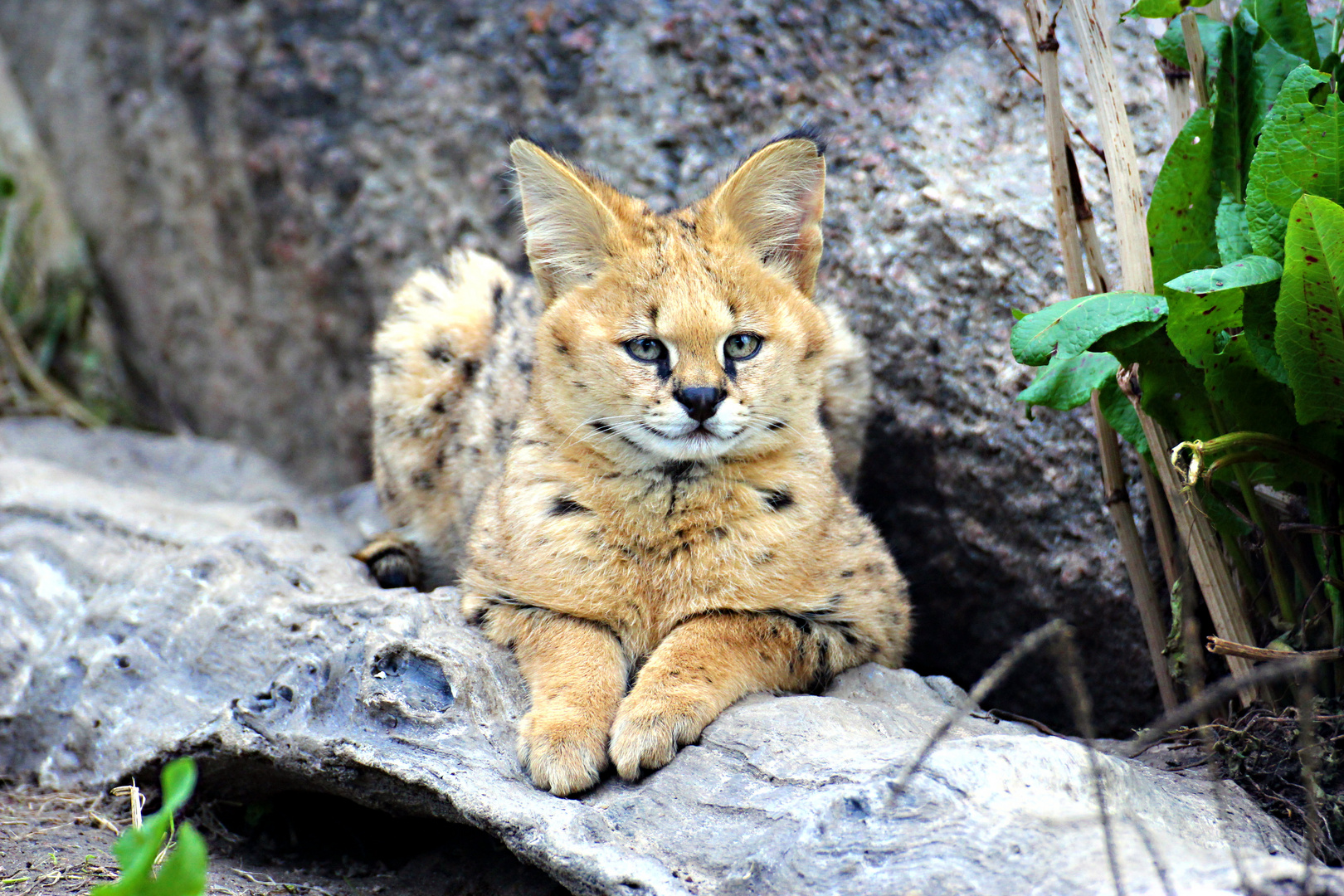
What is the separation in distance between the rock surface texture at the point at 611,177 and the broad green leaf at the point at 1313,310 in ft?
4.91

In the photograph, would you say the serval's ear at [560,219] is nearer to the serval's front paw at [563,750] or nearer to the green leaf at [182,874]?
the serval's front paw at [563,750]

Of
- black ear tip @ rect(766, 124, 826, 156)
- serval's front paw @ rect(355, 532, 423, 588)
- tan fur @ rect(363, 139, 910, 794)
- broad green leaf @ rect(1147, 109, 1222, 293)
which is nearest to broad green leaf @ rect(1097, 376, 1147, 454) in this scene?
broad green leaf @ rect(1147, 109, 1222, 293)

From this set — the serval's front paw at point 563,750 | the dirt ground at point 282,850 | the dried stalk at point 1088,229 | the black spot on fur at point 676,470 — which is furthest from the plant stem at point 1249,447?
the dirt ground at point 282,850

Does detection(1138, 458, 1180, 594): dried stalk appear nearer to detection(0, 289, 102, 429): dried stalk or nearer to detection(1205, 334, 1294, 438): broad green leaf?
detection(1205, 334, 1294, 438): broad green leaf

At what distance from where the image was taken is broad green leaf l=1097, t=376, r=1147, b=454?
144 inches

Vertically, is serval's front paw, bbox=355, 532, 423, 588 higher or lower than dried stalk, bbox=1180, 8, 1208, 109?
lower

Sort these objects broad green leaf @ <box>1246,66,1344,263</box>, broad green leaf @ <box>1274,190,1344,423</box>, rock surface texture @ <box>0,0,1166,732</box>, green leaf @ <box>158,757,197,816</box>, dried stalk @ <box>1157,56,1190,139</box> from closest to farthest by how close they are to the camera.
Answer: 1. green leaf @ <box>158,757,197,816</box>
2. broad green leaf @ <box>1274,190,1344,423</box>
3. broad green leaf @ <box>1246,66,1344,263</box>
4. dried stalk @ <box>1157,56,1190,139</box>
5. rock surface texture @ <box>0,0,1166,732</box>

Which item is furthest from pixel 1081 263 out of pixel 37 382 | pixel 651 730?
pixel 37 382

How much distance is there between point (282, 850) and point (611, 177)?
3.50m

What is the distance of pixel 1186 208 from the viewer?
346 centimetres

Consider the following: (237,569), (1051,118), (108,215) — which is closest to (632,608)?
(237,569)

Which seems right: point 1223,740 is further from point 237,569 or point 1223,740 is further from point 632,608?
point 237,569

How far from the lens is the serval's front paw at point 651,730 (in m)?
3.29

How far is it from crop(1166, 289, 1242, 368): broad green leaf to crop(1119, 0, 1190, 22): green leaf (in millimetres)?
917
